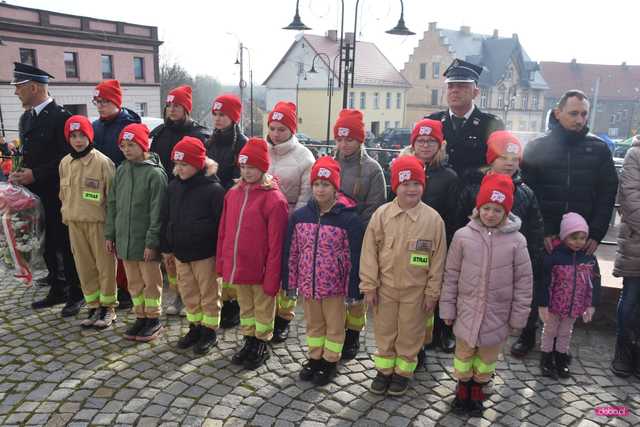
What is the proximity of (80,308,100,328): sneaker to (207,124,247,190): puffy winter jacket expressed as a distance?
185 centimetres

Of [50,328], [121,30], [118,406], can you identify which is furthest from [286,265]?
[121,30]

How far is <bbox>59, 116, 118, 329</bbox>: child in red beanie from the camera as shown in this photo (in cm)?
461

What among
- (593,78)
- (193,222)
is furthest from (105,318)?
(593,78)

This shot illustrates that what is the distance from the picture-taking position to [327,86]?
45.9 m

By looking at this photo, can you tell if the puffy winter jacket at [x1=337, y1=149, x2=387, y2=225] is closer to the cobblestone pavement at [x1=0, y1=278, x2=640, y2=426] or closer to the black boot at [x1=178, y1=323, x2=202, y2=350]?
the cobblestone pavement at [x1=0, y1=278, x2=640, y2=426]

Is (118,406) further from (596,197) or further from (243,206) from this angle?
(596,197)

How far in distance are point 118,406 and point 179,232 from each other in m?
1.42

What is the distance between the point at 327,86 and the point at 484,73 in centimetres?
1667

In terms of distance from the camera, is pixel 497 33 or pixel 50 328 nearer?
pixel 50 328

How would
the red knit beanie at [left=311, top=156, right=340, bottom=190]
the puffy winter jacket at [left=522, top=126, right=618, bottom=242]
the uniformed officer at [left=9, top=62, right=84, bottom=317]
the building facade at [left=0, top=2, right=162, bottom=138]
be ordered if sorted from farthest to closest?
the building facade at [left=0, top=2, right=162, bottom=138], the uniformed officer at [left=9, top=62, right=84, bottom=317], the puffy winter jacket at [left=522, top=126, right=618, bottom=242], the red knit beanie at [left=311, top=156, right=340, bottom=190]

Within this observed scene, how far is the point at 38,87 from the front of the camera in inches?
202

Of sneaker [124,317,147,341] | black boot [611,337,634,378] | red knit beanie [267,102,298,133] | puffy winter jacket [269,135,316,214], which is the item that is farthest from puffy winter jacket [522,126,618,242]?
sneaker [124,317,147,341]

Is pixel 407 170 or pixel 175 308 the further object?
pixel 175 308

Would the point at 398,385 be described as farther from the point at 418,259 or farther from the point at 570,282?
the point at 570,282
